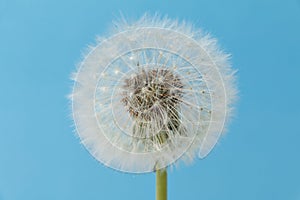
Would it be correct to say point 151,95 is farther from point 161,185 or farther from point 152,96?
point 161,185

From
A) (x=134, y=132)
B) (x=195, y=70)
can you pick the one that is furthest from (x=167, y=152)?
(x=195, y=70)

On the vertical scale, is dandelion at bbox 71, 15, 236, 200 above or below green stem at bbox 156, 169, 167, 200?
above

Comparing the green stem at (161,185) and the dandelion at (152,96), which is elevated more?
the dandelion at (152,96)

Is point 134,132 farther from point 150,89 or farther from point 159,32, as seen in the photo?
point 159,32

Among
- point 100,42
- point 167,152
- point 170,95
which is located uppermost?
point 100,42

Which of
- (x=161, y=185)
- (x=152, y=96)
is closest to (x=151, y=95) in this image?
(x=152, y=96)

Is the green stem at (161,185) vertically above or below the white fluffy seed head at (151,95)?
below
